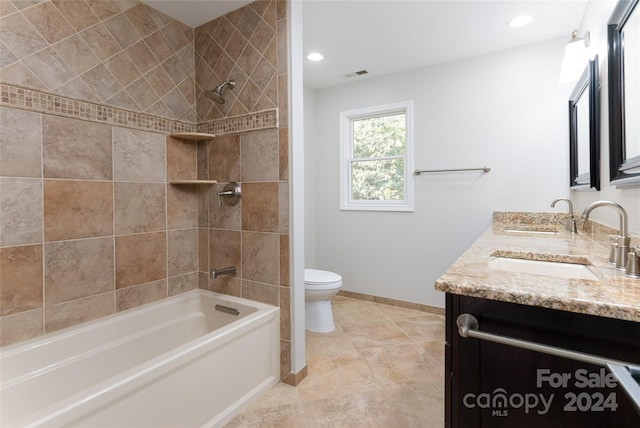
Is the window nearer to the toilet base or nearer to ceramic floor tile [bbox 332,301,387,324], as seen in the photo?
ceramic floor tile [bbox 332,301,387,324]

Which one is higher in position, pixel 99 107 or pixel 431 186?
pixel 99 107

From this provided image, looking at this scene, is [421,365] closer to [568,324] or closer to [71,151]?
[568,324]

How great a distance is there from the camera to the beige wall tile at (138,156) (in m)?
1.87

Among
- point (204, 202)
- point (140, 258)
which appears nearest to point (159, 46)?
point (204, 202)

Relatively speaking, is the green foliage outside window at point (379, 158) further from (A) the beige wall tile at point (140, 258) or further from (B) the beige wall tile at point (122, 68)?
(B) the beige wall tile at point (122, 68)

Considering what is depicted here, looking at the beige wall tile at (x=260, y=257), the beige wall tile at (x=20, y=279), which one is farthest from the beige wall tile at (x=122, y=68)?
the beige wall tile at (x=260, y=257)

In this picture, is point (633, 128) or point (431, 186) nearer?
point (633, 128)

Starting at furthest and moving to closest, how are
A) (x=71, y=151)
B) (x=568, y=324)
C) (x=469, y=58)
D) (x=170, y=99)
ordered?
1. (x=469, y=58)
2. (x=170, y=99)
3. (x=71, y=151)
4. (x=568, y=324)

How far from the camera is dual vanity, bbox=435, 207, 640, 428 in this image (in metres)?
0.71

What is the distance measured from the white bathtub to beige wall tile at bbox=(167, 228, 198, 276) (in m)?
0.21

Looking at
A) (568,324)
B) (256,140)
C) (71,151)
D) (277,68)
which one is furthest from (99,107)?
(568,324)

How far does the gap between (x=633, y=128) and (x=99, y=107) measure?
8.43ft

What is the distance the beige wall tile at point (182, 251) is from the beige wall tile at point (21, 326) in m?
0.71

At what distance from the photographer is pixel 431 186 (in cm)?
293
